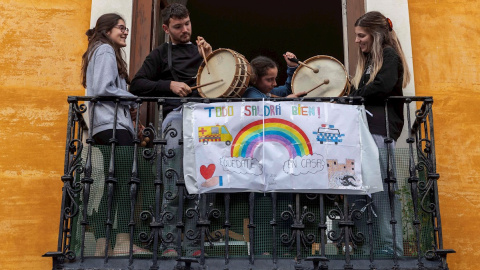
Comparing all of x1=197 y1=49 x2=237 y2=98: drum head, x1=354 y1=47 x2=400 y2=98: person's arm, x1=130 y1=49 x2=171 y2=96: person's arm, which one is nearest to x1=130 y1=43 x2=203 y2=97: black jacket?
x1=130 y1=49 x2=171 y2=96: person's arm

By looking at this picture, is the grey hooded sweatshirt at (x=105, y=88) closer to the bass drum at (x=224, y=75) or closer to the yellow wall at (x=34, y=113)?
the bass drum at (x=224, y=75)

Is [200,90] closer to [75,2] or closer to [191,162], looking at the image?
[191,162]

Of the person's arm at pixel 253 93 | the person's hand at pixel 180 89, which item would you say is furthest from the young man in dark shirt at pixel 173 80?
the person's arm at pixel 253 93

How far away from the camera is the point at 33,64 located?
8758 mm

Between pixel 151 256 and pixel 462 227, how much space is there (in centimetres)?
285

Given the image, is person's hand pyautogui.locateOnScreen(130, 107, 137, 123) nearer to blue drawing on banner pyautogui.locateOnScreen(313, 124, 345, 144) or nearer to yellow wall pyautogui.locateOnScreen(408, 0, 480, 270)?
blue drawing on banner pyautogui.locateOnScreen(313, 124, 345, 144)

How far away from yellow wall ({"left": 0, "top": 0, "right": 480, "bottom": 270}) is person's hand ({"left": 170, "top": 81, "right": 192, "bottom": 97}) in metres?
1.44

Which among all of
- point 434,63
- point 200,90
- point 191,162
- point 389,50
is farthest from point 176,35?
point 434,63

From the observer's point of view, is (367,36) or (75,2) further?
(75,2)

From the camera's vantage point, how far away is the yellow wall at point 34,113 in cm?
816

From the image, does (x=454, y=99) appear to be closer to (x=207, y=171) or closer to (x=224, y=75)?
(x=224, y=75)

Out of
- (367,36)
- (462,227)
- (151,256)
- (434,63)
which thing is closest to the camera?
(151,256)

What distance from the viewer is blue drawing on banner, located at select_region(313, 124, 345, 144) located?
7332mm

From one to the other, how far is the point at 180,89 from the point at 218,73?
13.2 inches
